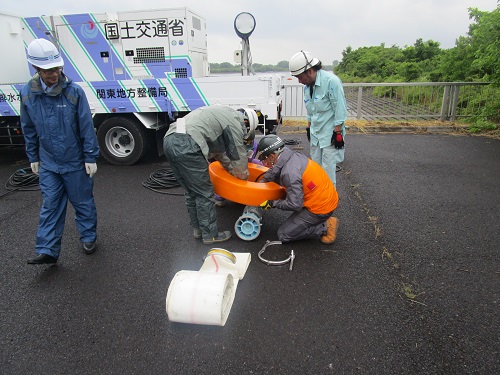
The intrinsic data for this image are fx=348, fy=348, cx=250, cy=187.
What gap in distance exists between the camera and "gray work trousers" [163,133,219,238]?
3289mm

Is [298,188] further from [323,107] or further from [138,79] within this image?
[138,79]

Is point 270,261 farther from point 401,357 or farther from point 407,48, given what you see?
point 407,48

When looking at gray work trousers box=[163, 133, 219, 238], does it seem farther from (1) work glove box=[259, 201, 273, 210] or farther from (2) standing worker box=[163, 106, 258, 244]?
(1) work glove box=[259, 201, 273, 210]

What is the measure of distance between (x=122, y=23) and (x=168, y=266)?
4801 millimetres

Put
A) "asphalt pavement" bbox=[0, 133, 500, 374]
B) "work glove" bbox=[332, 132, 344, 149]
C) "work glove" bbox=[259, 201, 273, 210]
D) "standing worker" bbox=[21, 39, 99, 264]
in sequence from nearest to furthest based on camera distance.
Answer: "asphalt pavement" bbox=[0, 133, 500, 374], "standing worker" bbox=[21, 39, 99, 264], "work glove" bbox=[259, 201, 273, 210], "work glove" bbox=[332, 132, 344, 149]

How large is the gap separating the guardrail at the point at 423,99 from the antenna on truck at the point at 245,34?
12.5 feet

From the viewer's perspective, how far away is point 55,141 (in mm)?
3143

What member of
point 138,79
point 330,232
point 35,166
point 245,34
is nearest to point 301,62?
point 330,232

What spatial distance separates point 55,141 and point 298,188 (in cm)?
227

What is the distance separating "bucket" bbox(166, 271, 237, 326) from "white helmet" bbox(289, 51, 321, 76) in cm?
235

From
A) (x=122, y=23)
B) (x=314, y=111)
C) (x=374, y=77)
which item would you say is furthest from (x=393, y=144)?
(x=374, y=77)

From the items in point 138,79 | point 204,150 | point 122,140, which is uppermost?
point 138,79

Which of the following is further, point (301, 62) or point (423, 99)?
point (423, 99)

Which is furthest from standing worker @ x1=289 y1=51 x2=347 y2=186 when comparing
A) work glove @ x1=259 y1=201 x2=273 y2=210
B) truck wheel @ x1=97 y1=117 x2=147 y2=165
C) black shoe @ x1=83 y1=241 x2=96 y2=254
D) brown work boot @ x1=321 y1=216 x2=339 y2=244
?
truck wheel @ x1=97 y1=117 x2=147 y2=165
